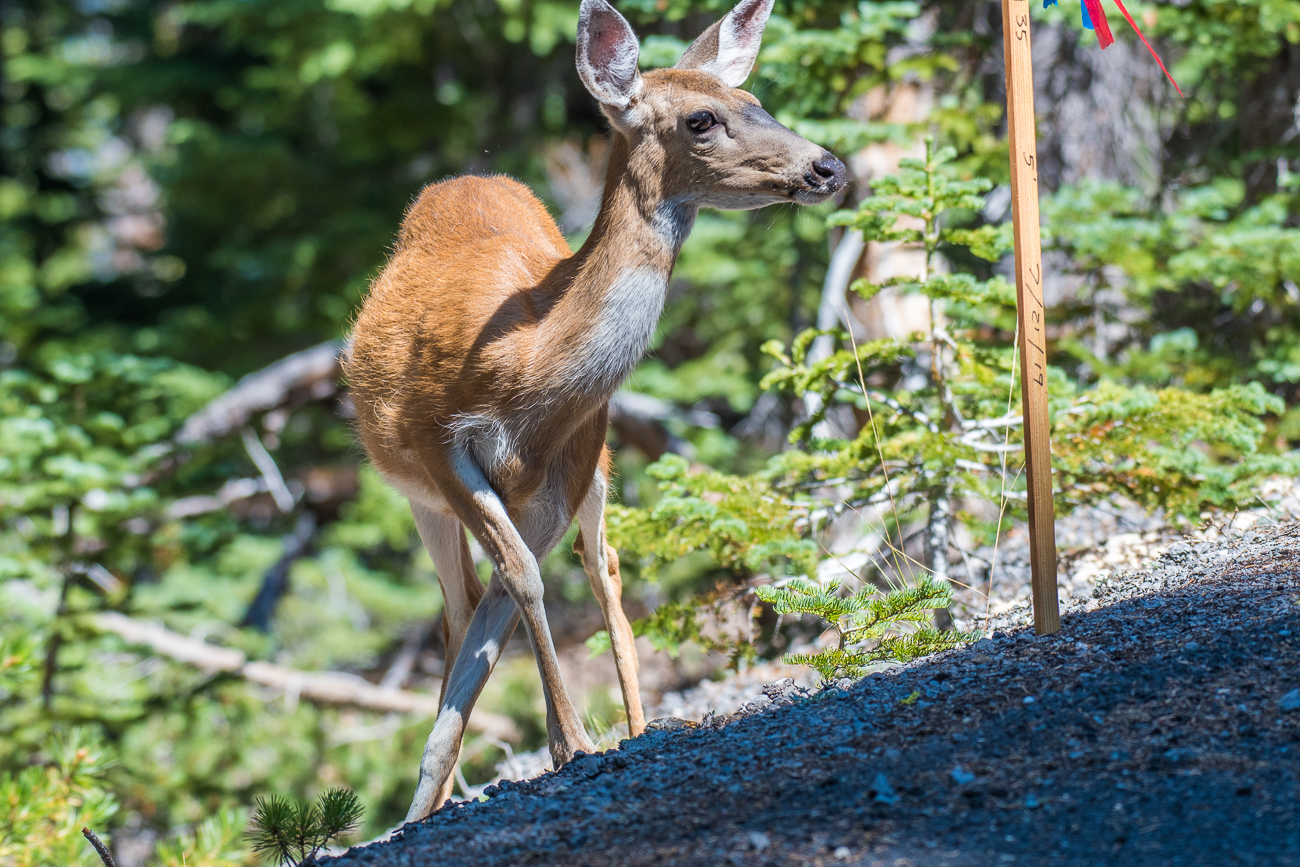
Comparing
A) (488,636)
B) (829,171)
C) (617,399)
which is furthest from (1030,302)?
(617,399)

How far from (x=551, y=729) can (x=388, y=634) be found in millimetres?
8603

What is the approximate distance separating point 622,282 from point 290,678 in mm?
7020

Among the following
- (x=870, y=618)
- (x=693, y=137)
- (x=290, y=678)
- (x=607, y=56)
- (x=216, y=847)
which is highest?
(x=607, y=56)

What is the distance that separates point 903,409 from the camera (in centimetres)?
562

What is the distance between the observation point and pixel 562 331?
4062mm

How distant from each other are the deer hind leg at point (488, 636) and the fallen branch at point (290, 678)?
4973 mm

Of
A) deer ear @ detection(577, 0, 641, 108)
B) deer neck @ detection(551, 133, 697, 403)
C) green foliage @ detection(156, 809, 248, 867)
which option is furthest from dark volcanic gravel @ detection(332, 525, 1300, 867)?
green foliage @ detection(156, 809, 248, 867)

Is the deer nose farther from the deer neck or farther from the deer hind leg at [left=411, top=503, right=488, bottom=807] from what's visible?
the deer hind leg at [left=411, top=503, right=488, bottom=807]

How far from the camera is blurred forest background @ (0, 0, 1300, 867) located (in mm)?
5535

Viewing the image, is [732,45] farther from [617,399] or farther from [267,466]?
[267,466]

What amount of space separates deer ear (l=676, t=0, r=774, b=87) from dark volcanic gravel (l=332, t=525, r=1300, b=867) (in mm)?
2494

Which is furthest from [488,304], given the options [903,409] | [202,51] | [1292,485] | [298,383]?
[202,51]

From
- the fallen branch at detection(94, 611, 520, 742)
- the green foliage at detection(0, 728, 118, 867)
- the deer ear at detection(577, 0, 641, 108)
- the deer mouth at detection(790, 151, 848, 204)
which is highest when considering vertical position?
the deer ear at detection(577, 0, 641, 108)

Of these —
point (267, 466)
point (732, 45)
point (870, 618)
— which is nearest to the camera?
point (870, 618)
